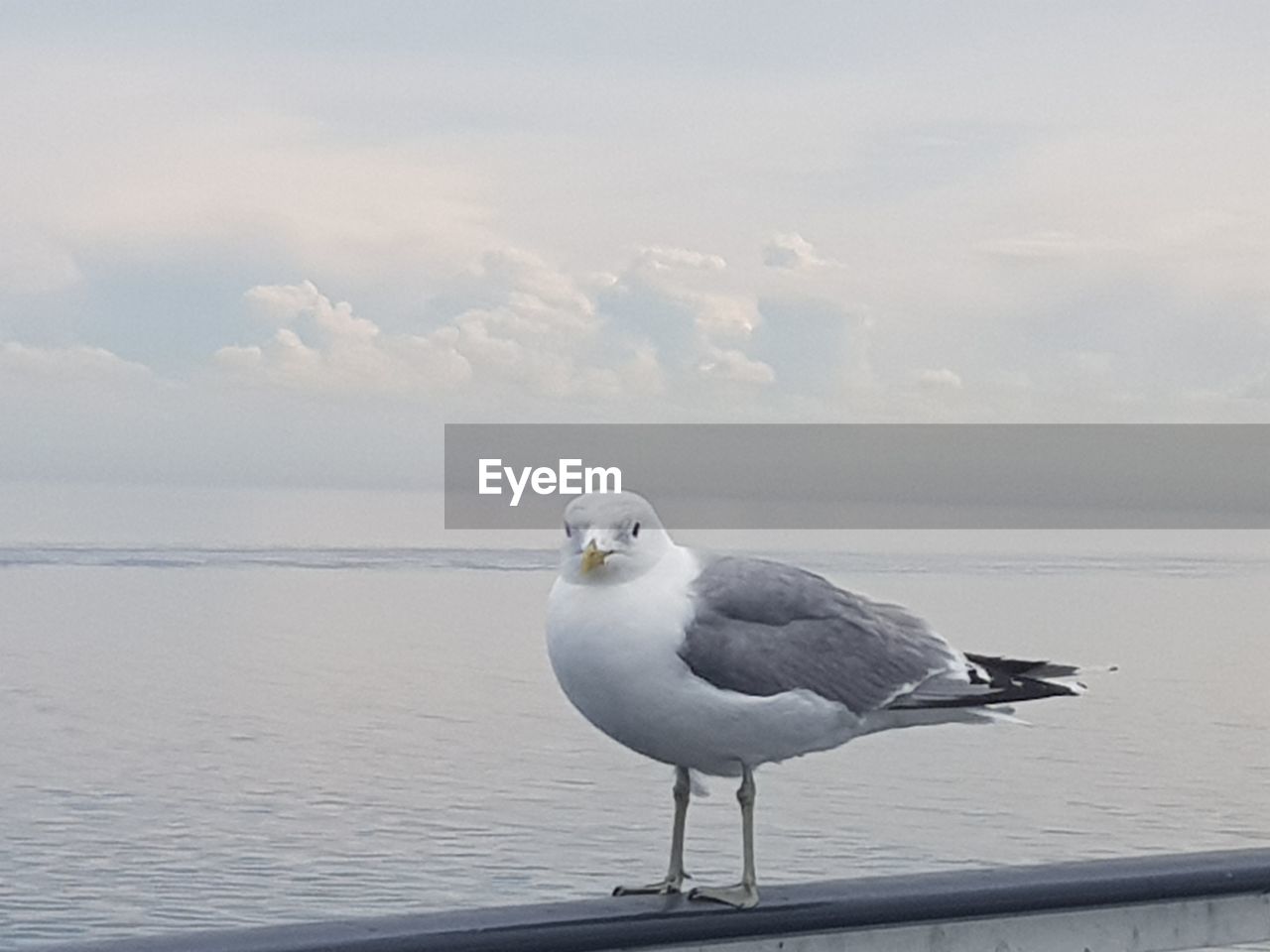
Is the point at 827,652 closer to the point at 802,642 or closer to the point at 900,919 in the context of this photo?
the point at 802,642

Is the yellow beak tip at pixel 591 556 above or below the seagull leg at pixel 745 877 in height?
above

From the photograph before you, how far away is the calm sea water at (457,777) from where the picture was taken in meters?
8.78

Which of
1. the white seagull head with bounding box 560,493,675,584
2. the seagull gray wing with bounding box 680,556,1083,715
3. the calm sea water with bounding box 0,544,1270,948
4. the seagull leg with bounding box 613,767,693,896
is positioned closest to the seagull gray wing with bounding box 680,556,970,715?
the seagull gray wing with bounding box 680,556,1083,715

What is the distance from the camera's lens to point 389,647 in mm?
15898

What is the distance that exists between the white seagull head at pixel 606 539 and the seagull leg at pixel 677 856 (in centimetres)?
43

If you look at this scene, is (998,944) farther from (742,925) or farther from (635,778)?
(635,778)

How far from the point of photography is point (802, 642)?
2.57m

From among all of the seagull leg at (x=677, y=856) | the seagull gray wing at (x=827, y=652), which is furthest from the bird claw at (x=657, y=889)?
the seagull gray wing at (x=827, y=652)

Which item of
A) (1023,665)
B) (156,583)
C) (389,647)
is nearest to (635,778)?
A: (389,647)

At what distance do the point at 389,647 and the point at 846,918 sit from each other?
13.6 metres

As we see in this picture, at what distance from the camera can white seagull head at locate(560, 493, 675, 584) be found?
93.8 inches

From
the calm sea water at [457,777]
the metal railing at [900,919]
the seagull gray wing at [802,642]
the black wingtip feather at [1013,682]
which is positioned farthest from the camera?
the calm sea water at [457,777]

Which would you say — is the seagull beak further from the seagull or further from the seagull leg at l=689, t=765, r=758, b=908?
the seagull leg at l=689, t=765, r=758, b=908

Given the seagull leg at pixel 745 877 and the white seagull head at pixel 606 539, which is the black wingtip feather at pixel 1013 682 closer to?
the seagull leg at pixel 745 877
